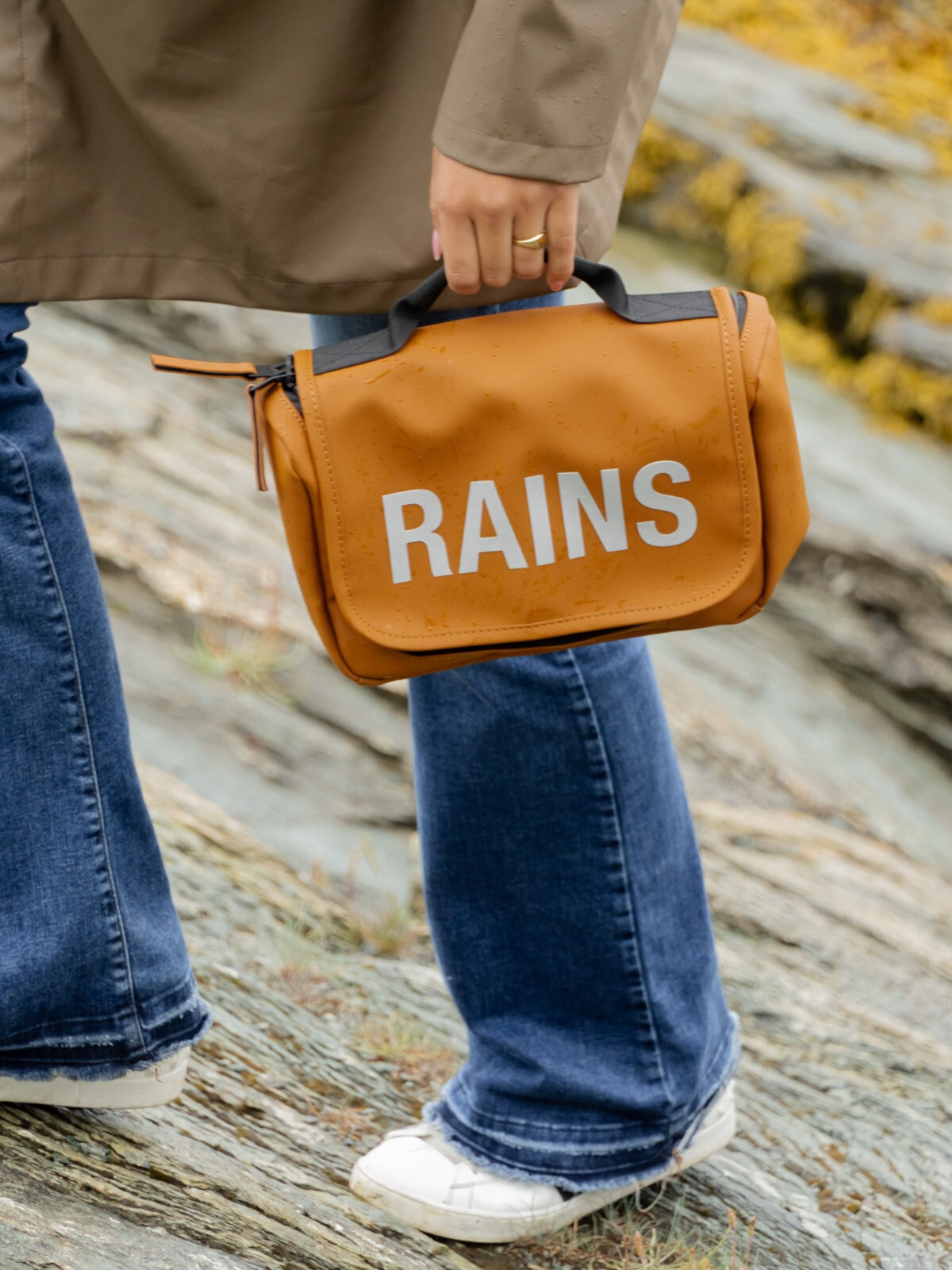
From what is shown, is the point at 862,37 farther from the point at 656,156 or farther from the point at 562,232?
the point at 562,232

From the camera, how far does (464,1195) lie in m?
1.59

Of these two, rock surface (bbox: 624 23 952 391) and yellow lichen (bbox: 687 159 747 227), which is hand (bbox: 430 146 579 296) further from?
yellow lichen (bbox: 687 159 747 227)

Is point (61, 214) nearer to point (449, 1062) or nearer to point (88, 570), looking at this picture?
point (88, 570)

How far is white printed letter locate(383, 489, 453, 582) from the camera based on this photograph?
1.34 meters

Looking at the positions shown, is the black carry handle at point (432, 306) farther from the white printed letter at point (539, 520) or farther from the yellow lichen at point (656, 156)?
the yellow lichen at point (656, 156)

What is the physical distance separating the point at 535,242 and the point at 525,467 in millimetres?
242

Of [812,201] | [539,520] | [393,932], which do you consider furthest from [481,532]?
[812,201]

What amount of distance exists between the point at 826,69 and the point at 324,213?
17.6ft

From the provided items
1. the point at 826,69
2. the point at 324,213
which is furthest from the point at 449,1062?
the point at 826,69

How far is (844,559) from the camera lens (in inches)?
157

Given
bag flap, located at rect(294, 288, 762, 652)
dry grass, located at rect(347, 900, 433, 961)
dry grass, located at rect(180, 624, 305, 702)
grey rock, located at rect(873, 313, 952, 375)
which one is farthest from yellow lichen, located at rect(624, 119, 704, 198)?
bag flap, located at rect(294, 288, 762, 652)

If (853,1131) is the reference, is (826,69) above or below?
above

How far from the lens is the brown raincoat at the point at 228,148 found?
1.26 meters

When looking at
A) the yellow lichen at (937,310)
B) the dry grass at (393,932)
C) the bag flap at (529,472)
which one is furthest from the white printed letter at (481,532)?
the yellow lichen at (937,310)
